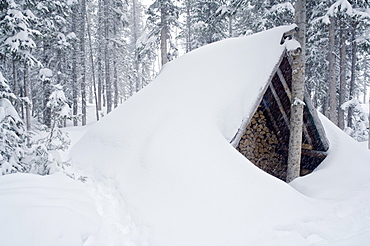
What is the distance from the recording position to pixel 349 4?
9.91 metres

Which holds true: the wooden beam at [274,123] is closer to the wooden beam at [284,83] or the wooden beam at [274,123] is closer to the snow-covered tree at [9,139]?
the wooden beam at [284,83]

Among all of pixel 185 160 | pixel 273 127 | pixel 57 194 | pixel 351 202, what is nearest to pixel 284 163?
pixel 273 127

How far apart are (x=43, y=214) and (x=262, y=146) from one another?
20.4ft

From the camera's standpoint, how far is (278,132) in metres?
7.68

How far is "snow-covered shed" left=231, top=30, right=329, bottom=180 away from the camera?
6.55 meters

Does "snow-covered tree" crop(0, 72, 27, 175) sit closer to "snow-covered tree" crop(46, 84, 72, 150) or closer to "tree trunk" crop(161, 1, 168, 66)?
"snow-covered tree" crop(46, 84, 72, 150)

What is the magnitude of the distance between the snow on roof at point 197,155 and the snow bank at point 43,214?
0.81 metres

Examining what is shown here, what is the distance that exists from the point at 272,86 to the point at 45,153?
19.6ft

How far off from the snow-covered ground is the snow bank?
14 millimetres

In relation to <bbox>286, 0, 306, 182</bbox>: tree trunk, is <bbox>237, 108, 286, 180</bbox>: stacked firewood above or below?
below

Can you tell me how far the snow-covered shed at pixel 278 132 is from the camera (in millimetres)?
6547

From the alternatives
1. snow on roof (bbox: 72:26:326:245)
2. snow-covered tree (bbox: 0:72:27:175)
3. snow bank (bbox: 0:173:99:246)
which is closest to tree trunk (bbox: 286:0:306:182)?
snow on roof (bbox: 72:26:326:245)

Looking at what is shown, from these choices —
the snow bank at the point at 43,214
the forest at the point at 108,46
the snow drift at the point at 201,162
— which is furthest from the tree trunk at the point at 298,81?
the forest at the point at 108,46

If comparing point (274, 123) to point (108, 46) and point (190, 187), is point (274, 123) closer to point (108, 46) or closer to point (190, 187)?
point (190, 187)
